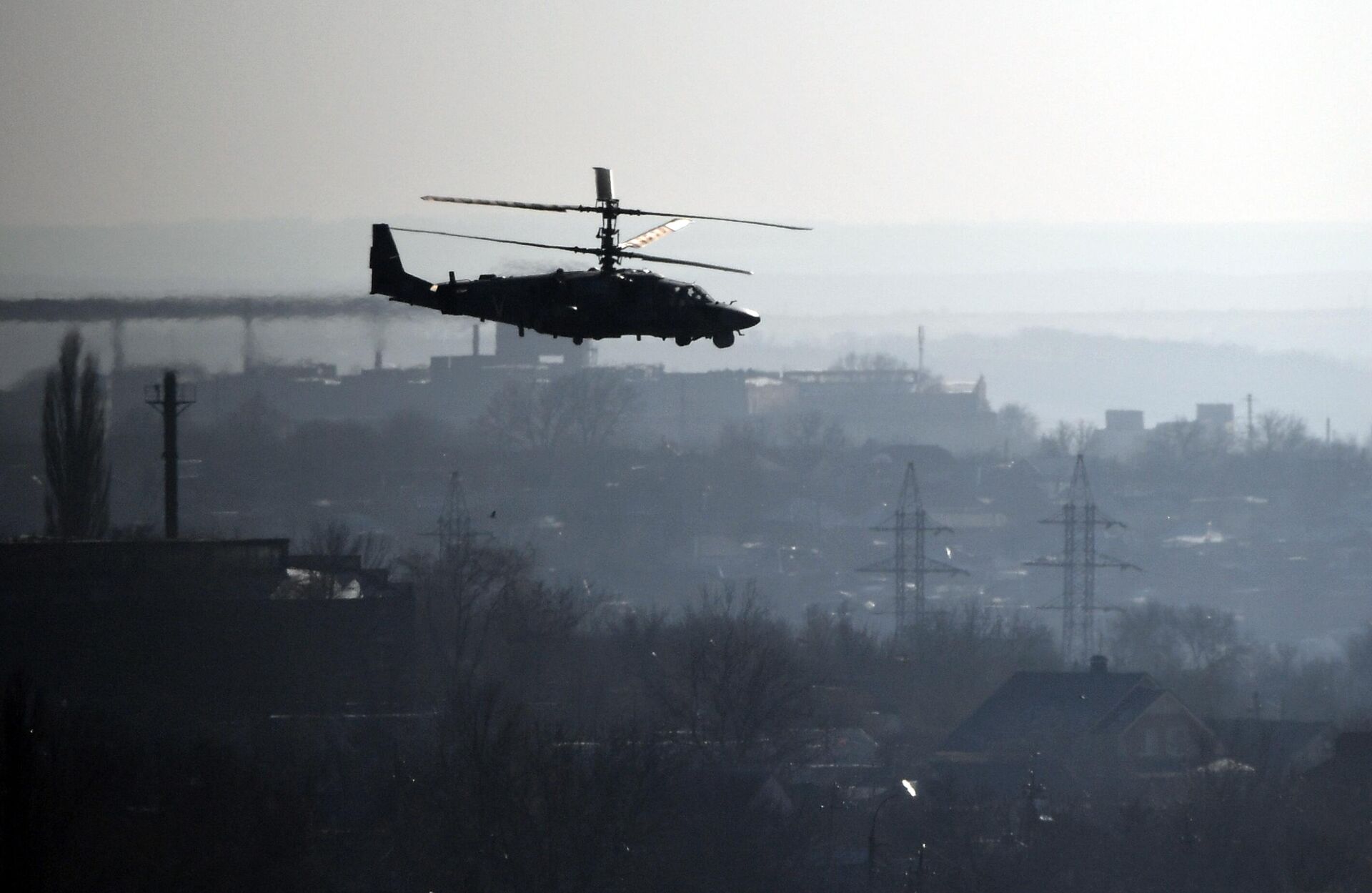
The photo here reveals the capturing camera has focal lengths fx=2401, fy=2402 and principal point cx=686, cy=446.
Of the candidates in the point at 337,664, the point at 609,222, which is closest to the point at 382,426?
the point at 337,664

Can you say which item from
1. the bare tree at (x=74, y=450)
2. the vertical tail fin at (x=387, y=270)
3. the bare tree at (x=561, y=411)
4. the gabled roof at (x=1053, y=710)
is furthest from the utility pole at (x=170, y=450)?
the bare tree at (x=561, y=411)

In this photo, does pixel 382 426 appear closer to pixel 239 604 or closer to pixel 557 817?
pixel 239 604

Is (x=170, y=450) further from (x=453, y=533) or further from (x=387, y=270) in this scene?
(x=387, y=270)

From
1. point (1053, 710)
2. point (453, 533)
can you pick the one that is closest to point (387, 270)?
point (1053, 710)

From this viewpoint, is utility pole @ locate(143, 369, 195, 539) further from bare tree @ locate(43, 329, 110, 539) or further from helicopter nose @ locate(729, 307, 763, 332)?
helicopter nose @ locate(729, 307, 763, 332)

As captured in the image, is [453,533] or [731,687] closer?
[731,687]

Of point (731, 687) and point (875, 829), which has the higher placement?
point (731, 687)

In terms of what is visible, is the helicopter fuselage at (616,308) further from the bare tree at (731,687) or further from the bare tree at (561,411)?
the bare tree at (561,411)
